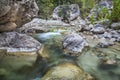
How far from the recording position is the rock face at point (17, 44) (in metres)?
12.0

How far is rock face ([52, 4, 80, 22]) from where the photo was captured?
1222 inches

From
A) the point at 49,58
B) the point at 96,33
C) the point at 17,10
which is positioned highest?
the point at 17,10

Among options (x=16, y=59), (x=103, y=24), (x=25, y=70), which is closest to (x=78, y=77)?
(x=25, y=70)

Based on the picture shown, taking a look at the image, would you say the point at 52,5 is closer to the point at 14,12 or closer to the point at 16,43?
the point at 16,43

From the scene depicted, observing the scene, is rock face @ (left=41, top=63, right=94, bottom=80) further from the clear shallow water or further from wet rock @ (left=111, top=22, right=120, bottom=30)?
wet rock @ (left=111, top=22, right=120, bottom=30)

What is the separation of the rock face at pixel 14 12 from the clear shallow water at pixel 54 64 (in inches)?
96.2

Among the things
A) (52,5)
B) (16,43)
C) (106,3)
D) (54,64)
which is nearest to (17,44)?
(16,43)

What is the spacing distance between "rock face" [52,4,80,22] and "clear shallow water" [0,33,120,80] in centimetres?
1794

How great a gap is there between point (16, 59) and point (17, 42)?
2.05 meters

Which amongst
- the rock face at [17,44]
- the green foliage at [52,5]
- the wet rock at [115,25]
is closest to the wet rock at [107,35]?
the wet rock at [115,25]

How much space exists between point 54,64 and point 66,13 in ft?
72.1

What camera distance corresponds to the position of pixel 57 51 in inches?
506

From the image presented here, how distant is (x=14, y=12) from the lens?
11961 millimetres

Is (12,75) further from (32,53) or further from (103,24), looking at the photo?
(103,24)
